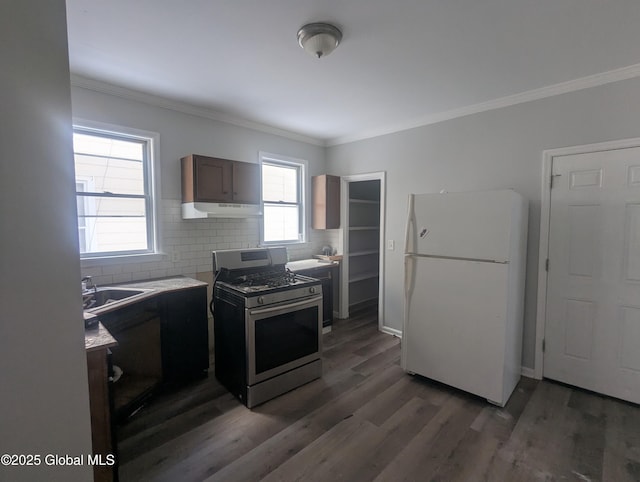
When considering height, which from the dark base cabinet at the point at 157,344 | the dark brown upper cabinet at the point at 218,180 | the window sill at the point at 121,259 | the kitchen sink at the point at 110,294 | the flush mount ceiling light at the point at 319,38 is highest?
the flush mount ceiling light at the point at 319,38

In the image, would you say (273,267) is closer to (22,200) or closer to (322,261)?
(322,261)

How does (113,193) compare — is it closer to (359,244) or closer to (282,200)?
(282,200)

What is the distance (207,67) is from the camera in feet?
7.77

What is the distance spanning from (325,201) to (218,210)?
1.66 meters

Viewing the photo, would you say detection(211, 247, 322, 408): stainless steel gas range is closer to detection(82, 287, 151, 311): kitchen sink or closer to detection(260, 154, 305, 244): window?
detection(82, 287, 151, 311): kitchen sink

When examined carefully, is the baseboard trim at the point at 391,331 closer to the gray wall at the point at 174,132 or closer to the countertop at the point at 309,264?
the countertop at the point at 309,264

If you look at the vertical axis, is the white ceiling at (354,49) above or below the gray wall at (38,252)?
above

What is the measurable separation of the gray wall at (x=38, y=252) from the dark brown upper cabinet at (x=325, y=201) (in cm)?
351

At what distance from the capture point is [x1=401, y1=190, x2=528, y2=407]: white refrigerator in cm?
233

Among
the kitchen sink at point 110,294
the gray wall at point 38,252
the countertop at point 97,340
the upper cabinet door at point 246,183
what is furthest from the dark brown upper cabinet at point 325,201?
the gray wall at point 38,252

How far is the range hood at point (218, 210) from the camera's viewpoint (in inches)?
118

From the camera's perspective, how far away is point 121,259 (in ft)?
9.21

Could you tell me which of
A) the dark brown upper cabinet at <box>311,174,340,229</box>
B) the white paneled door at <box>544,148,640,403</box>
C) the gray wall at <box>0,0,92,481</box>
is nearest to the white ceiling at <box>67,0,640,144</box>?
the white paneled door at <box>544,148,640,403</box>

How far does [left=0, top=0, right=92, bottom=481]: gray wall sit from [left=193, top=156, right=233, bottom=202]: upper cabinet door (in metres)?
2.18
